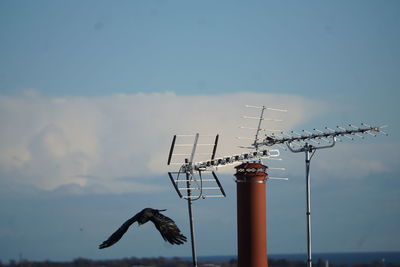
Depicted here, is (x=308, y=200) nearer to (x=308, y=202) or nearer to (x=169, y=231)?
(x=308, y=202)

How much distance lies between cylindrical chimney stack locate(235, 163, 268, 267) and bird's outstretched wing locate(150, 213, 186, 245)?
2.13 metres

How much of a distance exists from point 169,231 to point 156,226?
50 centimetres

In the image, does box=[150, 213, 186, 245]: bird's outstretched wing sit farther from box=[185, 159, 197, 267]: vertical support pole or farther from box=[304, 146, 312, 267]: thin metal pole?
box=[304, 146, 312, 267]: thin metal pole

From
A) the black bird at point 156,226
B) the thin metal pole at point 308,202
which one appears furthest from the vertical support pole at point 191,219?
the thin metal pole at point 308,202

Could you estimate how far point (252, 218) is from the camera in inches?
1120

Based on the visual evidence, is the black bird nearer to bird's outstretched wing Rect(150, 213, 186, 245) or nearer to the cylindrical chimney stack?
bird's outstretched wing Rect(150, 213, 186, 245)

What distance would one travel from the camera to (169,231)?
28.8m

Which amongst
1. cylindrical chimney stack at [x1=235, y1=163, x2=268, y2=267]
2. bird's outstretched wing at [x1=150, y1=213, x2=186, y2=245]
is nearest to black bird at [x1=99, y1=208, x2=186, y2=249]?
bird's outstretched wing at [x1=150, y1=213, x2=186, y2=245]

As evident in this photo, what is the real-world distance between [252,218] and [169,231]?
9.77 ft

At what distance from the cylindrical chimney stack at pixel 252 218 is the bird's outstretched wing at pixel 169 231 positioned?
213 centimetres

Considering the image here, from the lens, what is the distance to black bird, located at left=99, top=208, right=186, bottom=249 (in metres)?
28.5

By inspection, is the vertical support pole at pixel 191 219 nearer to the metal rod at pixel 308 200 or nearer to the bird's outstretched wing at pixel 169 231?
the bird's outstretched wing at pixel 169 231

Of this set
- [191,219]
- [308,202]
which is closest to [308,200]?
[308,202]

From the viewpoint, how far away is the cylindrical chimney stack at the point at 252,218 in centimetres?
2841
